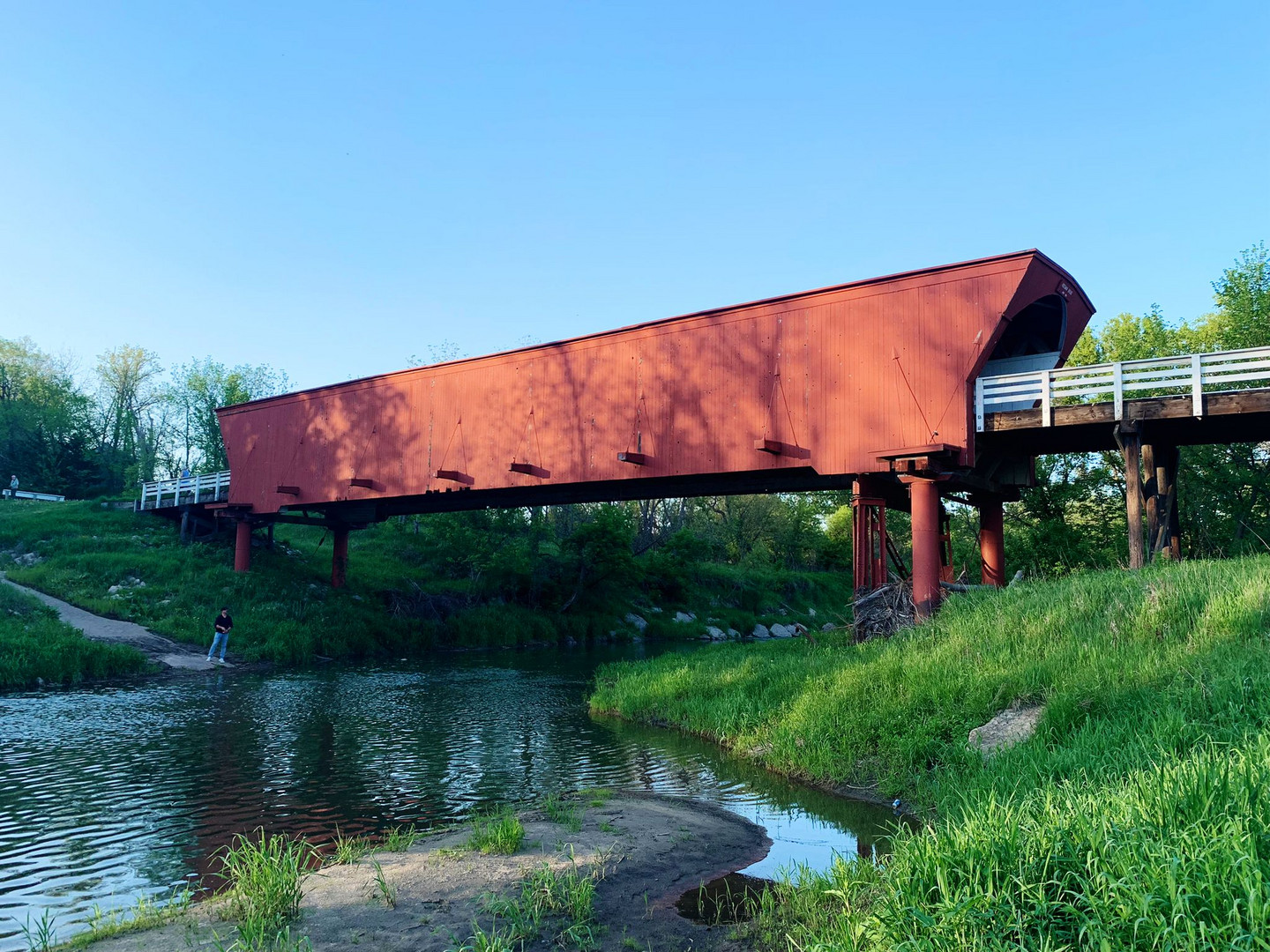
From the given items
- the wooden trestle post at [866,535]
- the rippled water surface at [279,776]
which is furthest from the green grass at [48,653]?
the wooden trestle post at [866,535]

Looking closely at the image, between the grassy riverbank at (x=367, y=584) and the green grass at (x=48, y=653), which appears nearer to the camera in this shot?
the green grass at (x=48, y=653)

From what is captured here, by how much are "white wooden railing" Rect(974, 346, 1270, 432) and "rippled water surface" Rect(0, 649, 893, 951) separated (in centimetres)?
958

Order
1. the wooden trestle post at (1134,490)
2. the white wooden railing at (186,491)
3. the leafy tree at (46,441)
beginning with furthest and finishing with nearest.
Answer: the leafy tree at (46,441) → the white wooden railing at (186,491) → the wooden trestle post at (1134,490)

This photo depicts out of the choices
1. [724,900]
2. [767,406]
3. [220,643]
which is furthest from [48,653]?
[724,900]

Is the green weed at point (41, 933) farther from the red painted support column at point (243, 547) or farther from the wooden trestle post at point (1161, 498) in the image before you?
the red painted support column at point (243, 547)

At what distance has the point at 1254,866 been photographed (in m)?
3.71

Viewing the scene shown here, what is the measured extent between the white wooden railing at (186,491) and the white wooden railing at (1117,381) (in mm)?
28926

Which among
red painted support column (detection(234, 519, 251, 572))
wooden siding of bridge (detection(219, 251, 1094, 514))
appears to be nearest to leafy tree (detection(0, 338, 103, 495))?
red painted support column (detection(234, 519, 251, 572))

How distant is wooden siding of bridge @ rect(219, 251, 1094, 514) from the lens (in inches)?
698

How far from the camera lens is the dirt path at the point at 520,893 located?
18.3 ft

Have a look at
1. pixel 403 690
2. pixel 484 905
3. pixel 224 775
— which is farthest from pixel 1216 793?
pixel 403 690

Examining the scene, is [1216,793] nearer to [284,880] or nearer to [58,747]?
[284,880]

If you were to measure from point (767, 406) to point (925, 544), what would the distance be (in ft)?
15.4

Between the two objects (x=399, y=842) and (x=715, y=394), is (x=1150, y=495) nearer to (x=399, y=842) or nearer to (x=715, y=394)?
(x=715, y=394)
